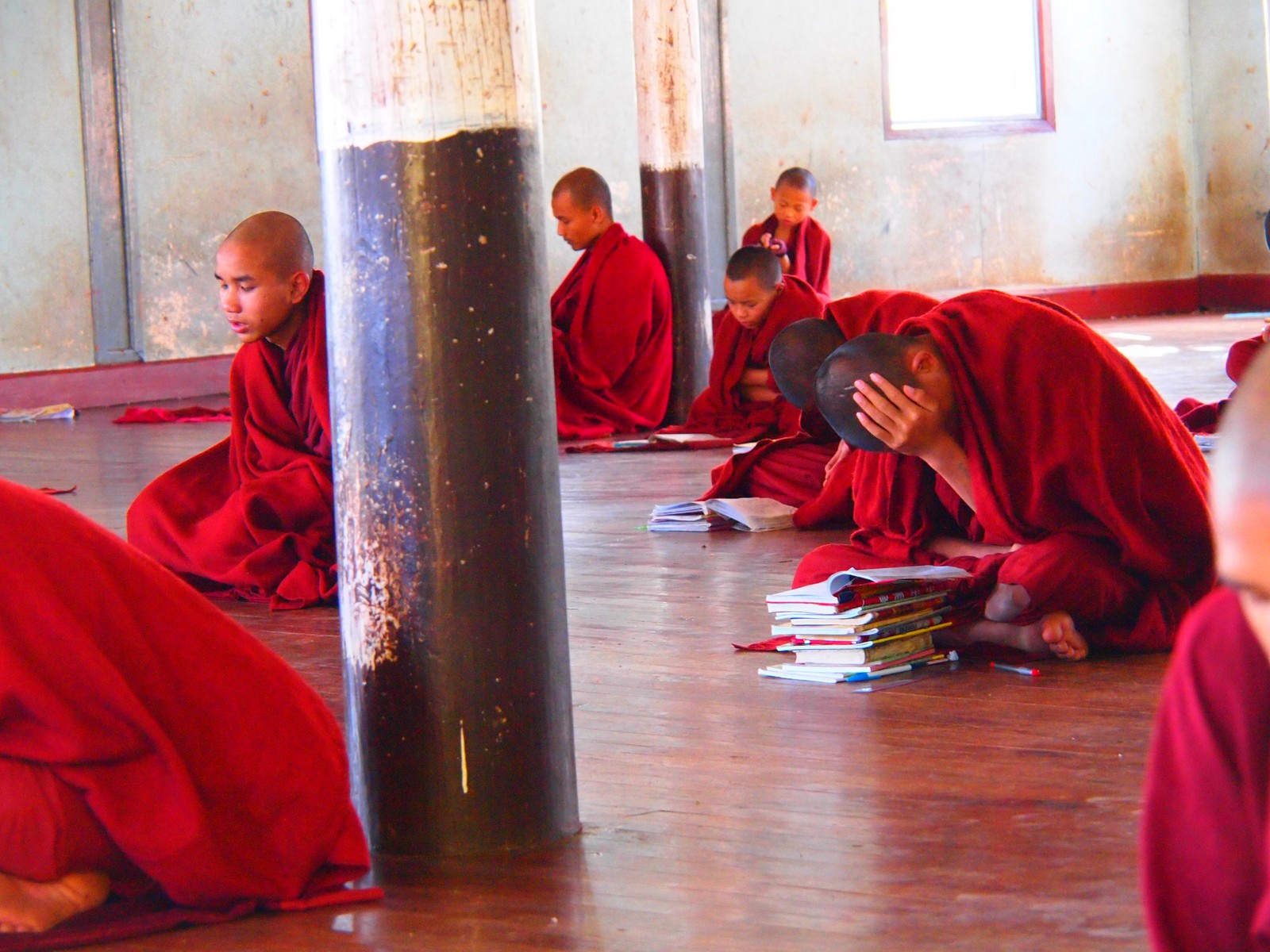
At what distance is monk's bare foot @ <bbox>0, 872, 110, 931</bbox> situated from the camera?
92.1 inches

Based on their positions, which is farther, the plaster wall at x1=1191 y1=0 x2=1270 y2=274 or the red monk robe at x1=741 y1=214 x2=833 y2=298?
the plaster wall at x1=1191 y1=0 x2=1270 y2=274

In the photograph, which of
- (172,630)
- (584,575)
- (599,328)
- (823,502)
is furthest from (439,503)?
(599,328)

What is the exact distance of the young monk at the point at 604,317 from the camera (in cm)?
938

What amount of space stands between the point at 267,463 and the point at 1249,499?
438cm

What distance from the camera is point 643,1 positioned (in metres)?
9.34

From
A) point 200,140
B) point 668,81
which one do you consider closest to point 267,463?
point 668,81

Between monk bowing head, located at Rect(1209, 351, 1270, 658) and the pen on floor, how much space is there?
7.91 ft

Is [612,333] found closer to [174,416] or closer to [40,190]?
[174,416]

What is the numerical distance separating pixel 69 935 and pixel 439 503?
821 mm

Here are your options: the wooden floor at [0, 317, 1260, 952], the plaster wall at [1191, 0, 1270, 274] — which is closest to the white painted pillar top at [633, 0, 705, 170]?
the wooden floor at [0, 317, 1260, 952]

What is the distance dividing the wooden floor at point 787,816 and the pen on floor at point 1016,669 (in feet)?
0.09

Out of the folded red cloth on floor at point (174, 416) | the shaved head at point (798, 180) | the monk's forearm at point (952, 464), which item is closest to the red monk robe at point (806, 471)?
the monk's forearm at point (952, 464)

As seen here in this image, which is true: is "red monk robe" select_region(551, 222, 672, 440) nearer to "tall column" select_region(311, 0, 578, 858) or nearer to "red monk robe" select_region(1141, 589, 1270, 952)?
"tall column" select_region(311, 0, 578, 858)

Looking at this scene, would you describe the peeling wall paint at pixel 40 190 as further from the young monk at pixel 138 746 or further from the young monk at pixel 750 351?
the young monk at pixel 138 746
